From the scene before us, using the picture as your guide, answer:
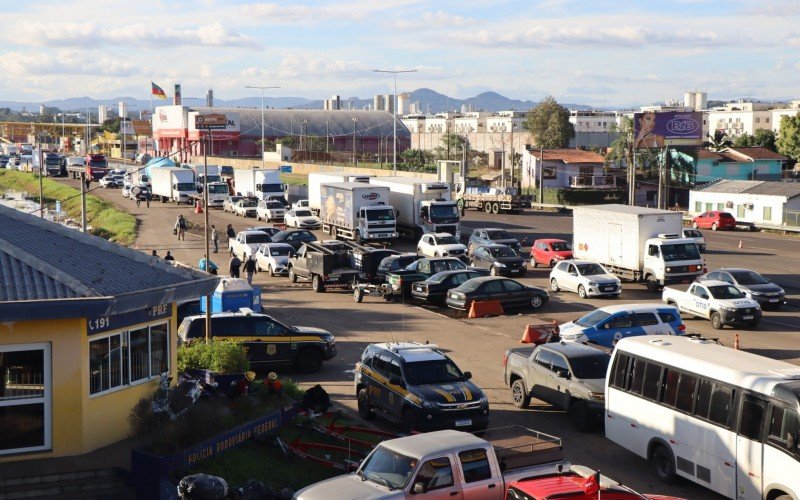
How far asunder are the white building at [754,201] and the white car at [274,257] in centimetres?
3448

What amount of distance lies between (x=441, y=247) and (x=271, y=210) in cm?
2276

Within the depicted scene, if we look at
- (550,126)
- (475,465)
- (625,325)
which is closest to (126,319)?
(475,465)

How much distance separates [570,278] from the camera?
3709 centimetres

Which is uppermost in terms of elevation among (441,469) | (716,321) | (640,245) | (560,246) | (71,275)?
(71,275)

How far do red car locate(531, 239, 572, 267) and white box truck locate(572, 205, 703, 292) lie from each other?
5.93 feet

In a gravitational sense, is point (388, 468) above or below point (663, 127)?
below

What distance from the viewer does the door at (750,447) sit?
1430 centimetres

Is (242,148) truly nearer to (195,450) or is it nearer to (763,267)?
(763,267)

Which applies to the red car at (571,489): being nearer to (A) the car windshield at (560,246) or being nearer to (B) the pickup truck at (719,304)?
(B) the pickup truck at (719,304)

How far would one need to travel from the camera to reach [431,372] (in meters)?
19.6

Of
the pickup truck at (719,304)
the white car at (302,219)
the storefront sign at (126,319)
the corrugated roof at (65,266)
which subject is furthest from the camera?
the white car at (302,219)

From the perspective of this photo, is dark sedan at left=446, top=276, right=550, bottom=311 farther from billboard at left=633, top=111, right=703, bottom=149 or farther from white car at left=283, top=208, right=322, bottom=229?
billboard at left=633, top=111, right=703, bottom=149

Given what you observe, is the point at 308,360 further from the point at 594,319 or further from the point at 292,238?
the point at 292,238

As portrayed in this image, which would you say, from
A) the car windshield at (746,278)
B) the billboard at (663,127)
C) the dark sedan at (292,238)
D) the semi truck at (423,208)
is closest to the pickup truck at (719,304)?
the car windshield at (746,278)
